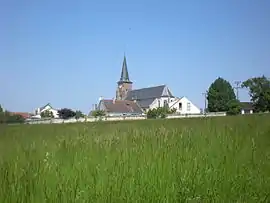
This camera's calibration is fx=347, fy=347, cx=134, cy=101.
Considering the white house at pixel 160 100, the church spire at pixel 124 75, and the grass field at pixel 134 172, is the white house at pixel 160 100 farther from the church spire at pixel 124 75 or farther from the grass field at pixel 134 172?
the grass field at pixel 134 172

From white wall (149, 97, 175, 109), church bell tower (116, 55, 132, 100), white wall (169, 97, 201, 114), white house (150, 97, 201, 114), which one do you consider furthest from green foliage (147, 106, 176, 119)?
church bell tower (116, 55, 132, 100)

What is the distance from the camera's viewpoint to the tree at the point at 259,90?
75.7 meters

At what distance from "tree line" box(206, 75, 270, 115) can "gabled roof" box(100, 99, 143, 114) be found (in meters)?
26.9

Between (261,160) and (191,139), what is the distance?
3.50ft

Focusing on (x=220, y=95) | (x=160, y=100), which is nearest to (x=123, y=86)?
(x=160, y=100)

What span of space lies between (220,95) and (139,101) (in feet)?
138

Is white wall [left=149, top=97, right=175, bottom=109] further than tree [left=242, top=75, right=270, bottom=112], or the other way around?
white wall [left=149, top=97, right=175, bottom=109]

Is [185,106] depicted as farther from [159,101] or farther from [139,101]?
[139,101]

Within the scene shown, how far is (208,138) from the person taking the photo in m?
5.24

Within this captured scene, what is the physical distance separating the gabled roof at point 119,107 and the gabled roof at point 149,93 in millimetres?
9486

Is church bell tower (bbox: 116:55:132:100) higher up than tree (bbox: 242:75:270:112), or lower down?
higher up

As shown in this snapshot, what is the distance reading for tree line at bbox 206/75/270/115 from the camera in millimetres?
76438

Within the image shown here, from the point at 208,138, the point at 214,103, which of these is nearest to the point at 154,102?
the point at 214,103

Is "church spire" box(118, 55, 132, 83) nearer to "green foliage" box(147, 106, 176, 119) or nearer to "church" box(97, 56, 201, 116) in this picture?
"church" box(97, 56, 201, 116)
